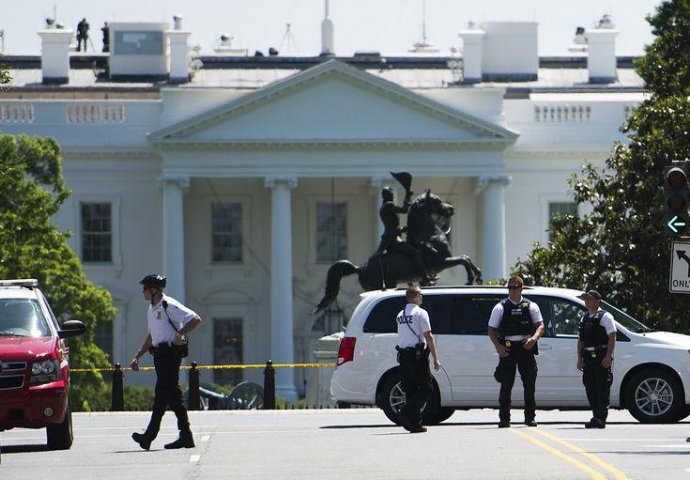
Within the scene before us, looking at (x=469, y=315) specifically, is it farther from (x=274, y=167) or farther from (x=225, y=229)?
(x=225, y=229)

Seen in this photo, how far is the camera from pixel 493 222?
250ft

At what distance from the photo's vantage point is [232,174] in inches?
2992

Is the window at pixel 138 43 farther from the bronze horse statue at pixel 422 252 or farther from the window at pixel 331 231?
the bronze horse statue at pixel 422 252

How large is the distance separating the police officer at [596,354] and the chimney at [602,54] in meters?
58.9

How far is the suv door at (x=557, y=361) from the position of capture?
2816 cm

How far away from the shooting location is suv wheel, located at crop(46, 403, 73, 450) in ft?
76.9

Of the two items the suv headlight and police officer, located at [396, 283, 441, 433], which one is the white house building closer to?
police officer, located at [396, 283, 441, 433]

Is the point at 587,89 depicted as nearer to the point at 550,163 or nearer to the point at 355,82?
the point at 550,163

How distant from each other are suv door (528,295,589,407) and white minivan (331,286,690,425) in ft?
0.04

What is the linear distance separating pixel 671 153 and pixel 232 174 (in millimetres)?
37425

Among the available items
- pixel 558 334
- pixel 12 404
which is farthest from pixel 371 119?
pixel 12 404

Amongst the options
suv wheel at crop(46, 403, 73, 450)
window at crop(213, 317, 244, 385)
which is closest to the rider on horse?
suv wheel at crop(46, 403, 73, 450)

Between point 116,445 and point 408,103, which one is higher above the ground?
point 408,103

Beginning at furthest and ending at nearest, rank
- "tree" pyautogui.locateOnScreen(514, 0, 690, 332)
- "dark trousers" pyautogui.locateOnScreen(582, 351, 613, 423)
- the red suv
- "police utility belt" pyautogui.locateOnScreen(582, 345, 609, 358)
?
"tree" pyautogui.locateOnScreen(514, 0, 690, 332)
"police utility belt" pyautogui.locateOnScreen(582, 345, 609, 358)
"dark trousers" pyautogui.locateOnScreen(582, 351, 613, 423)
the red suv
